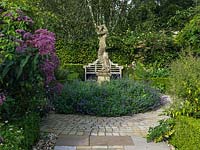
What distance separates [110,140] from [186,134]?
1.53m

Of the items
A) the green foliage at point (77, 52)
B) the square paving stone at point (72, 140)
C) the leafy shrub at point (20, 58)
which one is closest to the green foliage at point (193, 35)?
the green foliage at point (77, 52)

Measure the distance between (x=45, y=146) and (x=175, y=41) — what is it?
12.6 m

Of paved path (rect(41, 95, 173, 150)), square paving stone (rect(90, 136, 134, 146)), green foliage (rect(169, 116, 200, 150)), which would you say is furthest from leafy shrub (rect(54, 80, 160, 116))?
green foliage (rect(169, 116, 200, 150))

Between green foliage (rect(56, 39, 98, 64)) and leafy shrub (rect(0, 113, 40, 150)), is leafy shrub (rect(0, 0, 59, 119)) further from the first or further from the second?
green foliage (rect(56, 39, 98, 64))

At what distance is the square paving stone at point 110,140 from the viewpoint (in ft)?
19.1

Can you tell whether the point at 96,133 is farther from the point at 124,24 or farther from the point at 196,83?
the point at 124,24

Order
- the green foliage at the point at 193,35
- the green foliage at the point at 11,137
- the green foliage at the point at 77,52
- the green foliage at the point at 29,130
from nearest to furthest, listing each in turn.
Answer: the green foliage at the point at 11,137 → the green foliage at the point at 29,130 → the green foliage at the point at 193,35 → the green foliage at the point at 77,52

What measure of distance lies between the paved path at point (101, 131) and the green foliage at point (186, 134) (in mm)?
278

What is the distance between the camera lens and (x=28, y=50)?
193 inches

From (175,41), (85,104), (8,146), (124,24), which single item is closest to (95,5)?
(124,24)

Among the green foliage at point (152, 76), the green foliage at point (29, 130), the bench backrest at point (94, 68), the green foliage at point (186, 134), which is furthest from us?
the bench backrest at point (94, 68)

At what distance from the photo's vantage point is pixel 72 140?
237 inches

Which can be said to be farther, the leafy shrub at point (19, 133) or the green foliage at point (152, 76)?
the green foliage at point (152, 76)

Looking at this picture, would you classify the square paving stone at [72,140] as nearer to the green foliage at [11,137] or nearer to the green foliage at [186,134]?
the green foliage at [11,137]
